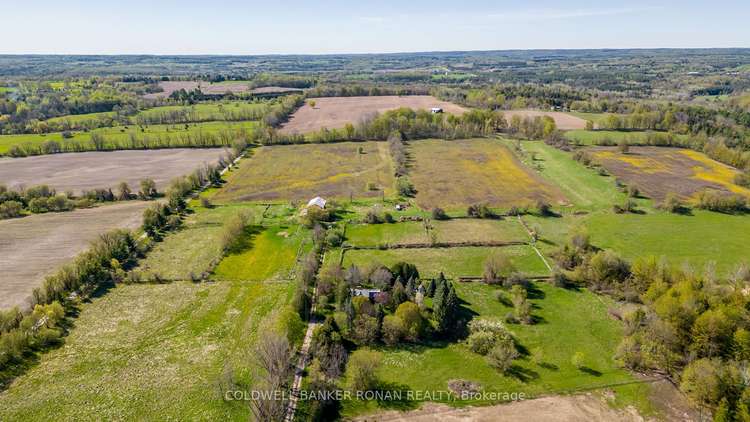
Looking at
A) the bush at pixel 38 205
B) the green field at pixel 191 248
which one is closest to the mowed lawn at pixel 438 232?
the green field at pixel 191 248

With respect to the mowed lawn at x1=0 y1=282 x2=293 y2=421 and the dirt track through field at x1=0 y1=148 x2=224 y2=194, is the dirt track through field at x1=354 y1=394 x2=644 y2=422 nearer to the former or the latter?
the mowed lawn at x1=0 y1=282 x2=293 y2=421

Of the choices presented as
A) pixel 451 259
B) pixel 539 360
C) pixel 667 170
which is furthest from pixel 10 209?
pixel 667 170

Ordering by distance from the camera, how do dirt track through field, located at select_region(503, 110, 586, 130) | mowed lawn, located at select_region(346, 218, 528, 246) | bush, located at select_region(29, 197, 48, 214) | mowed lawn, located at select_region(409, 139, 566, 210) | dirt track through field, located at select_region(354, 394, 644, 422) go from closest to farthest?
→ 1. dirt track through field, located at select_region(354, 394, 644, 422)
2. mowed lawn, located at select_region(346, 218, 528, 246)
3. bush, located at select_region(29, 197, 48, 214)
4. mowed lawn, located at select_region(409, 139, 566, 210)
5. dirt track through field, located at select_region(503, 110, 586, 130)

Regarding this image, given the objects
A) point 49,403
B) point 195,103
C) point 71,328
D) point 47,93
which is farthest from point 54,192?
point 47,93

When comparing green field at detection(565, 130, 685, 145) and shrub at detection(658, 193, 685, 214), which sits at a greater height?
green field at detection(565, 130, 685, 145)

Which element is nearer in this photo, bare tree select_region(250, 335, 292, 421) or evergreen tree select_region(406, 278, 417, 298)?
bare tree select_region(250, 335, 292, 421)

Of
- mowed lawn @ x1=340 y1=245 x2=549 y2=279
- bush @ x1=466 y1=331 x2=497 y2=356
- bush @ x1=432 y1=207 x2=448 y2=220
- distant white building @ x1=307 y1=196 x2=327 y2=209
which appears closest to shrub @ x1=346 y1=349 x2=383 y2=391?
bush @ x1=466 y1=331 x2=497 y2=356


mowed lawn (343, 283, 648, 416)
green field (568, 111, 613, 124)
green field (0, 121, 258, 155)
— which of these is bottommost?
mowed lawn (343, 283, 648, 416)

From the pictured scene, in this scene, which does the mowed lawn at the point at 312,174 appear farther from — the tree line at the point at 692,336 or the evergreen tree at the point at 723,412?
the evergreen tree at the point at 723,412
